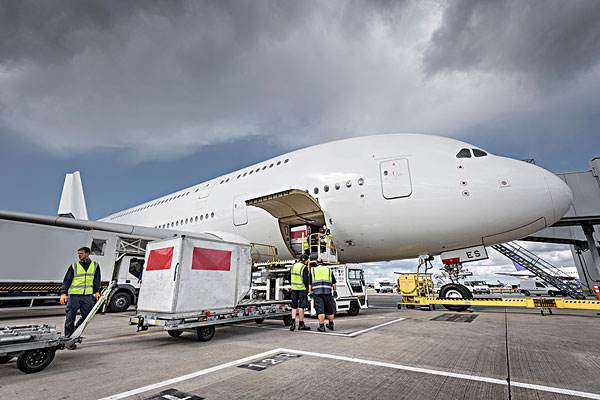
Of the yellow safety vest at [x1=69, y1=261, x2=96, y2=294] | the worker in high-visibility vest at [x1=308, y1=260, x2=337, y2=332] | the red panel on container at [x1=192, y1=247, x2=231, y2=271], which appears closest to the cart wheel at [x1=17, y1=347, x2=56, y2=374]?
the yellow safety vest at [x1=69, y1=261, x2=96, y2=294]

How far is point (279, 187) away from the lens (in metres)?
10.2

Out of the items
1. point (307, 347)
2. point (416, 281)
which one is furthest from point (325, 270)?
point (416, 281)

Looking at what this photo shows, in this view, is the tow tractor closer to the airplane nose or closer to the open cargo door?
the airplane nose

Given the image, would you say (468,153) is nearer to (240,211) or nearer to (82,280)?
(240,211)

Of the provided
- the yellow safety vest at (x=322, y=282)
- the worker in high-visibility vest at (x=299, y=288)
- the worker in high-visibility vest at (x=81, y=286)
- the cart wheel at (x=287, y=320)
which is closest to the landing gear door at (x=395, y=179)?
the yellow safety vest at (x=322, y=282)

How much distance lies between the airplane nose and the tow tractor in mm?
2315

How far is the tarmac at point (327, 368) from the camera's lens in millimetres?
2537

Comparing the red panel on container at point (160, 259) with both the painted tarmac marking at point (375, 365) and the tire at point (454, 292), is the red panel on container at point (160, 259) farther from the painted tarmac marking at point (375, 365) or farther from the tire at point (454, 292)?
the tire at point (454, 292)

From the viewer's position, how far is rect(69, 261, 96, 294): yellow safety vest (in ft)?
16.0

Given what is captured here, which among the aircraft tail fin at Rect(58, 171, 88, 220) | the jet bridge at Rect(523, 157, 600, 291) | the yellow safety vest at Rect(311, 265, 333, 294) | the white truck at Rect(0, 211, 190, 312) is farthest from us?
the aircraft tail fin at Rect(58, 171, 88, 220)

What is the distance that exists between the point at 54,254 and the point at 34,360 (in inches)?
322

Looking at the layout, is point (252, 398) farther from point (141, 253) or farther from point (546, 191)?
point (141, 253)

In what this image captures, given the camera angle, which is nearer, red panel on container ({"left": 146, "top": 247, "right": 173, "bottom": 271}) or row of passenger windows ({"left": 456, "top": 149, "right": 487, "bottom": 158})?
red panel on container ({"left": 146, "top": 247, "right": 173, "bottom": 271})

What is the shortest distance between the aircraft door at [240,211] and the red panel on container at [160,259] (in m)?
5.33
